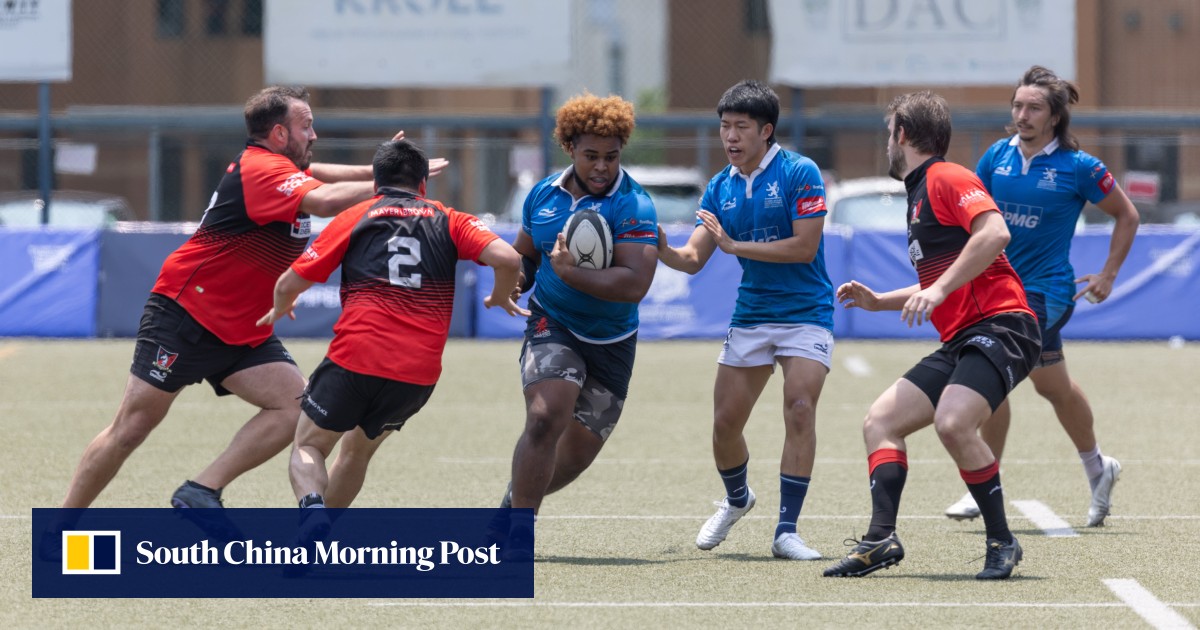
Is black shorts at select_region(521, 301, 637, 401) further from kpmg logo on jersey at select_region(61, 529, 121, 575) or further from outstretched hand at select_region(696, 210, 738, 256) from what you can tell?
kpmg logo on jersey at select_region(61, 529, 121, 575)

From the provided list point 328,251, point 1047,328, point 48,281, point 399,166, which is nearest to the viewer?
point 328,251

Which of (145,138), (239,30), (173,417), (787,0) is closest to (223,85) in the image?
(239,30)

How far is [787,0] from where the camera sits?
1980 centimetres

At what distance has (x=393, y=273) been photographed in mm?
6312

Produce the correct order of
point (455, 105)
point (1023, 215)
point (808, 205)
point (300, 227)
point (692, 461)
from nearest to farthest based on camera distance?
point (300, 227) < point (808, 205) < point (1023, 215) < point (692, 461) < point (455, 105)

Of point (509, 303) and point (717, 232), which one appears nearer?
point (509, 303)

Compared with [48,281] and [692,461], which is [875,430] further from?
[48,281]

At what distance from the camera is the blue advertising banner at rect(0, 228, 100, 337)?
17.8m

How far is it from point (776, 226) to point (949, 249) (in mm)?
928

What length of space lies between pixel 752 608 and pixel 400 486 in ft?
11.7

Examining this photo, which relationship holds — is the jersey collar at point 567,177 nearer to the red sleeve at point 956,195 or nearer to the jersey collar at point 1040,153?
the red sleeve at point 956,195

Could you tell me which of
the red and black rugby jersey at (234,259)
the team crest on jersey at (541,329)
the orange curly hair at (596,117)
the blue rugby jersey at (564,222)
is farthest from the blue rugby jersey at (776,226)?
the red and black rugby jersey at (234,259)

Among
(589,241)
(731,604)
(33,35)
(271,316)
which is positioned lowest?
(731,604)

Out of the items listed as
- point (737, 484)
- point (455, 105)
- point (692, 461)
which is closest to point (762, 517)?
point (737, 484)
